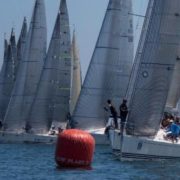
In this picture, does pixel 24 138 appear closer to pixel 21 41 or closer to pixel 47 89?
pixel 47 89

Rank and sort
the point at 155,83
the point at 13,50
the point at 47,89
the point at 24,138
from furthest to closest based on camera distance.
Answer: the point at 13,50
the point at 47,89
the point at 24,138
the point at 155,83

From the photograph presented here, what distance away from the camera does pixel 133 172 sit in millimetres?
28594

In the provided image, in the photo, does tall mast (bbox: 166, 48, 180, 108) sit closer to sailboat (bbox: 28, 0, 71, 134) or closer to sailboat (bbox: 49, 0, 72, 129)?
sailboat (bbox: 28, 0, 71, 134)

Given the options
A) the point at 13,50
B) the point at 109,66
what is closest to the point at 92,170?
the point at 109,66

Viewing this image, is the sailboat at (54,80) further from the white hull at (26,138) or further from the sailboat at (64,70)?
the white hull at (26,138)

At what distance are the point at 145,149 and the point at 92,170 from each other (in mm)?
4217

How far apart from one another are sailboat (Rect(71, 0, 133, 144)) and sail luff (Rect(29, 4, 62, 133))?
507cm

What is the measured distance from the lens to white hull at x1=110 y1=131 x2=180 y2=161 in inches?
1280

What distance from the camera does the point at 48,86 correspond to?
A: 54781 millimetres

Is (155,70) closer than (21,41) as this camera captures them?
Yes

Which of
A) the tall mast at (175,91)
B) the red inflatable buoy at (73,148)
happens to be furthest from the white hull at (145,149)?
the tall mast at (175,91)

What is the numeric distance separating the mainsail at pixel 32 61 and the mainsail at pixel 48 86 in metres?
0.99

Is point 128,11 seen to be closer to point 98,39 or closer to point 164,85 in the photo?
point 98,39

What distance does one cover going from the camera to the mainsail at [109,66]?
4841 centimetres
